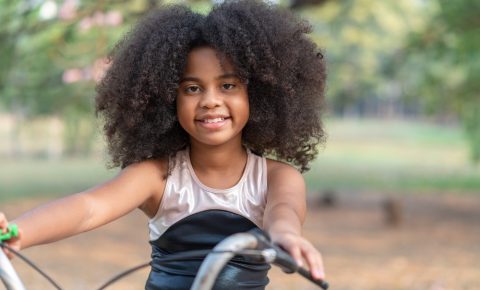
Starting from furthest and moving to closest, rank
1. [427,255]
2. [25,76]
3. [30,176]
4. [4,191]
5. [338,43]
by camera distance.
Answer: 1. [338,43]
2. [30,176]
3. [4,191]
4. [25,76]
5. [427,255]

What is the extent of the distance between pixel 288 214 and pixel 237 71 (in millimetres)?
416

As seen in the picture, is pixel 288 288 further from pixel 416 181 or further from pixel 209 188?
pixel 416 181

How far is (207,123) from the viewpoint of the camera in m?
2.14

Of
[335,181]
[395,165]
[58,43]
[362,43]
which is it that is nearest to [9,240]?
[58,43]

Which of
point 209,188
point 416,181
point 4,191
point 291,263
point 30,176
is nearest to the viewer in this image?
point 291,263

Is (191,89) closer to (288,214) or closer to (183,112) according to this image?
(183,112)

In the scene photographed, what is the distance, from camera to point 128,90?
7.45ft

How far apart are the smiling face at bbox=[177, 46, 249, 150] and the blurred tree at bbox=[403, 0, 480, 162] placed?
25.9 feet

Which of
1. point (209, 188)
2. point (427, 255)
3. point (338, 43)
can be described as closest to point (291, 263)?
point (209, 188)

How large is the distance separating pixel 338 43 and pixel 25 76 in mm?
28753

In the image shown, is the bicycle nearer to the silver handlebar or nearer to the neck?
the silver handlebar

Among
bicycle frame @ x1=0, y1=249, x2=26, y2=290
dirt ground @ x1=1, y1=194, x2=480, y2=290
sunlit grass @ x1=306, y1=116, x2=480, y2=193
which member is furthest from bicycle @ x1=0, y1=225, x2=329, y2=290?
sunlit grass @ x1=306, y1=116, x2=480, y2=193

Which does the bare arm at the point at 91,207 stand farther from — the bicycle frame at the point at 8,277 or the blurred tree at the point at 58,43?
the blurred tree at the point at 58,43

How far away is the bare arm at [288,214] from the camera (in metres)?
1.61
